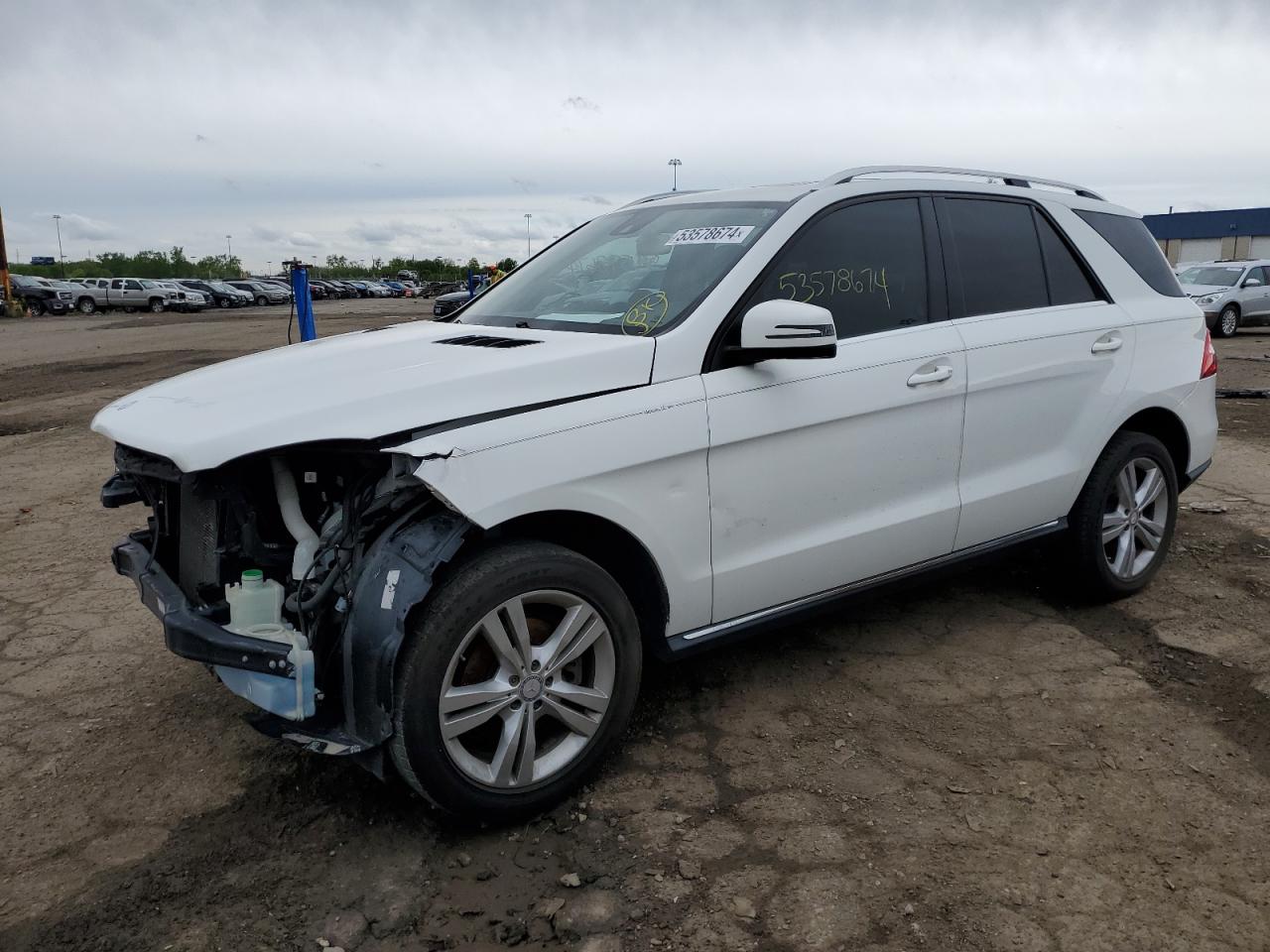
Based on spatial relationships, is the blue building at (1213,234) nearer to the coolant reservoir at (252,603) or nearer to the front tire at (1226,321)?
the front tire at (1226,321)

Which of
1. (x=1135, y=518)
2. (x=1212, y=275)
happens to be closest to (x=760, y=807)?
(x=1135, y=518)

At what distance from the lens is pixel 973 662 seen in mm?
4070

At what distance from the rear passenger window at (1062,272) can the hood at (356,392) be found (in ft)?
6.88

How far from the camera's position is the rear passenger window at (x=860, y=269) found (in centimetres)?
347

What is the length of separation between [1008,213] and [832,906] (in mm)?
2908

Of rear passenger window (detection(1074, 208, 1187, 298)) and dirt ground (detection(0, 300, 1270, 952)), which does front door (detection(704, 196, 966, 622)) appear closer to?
dirt ground (detection(0, 300, 1270, 952))

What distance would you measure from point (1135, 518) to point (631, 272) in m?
2.59

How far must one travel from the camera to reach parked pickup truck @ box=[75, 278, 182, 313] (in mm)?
41969

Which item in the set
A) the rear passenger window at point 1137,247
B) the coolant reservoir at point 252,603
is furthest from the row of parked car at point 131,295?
the coolant reservoir at point 252,603

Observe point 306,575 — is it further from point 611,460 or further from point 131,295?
point 131,295

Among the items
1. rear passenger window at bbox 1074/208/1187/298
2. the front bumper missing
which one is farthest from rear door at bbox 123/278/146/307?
the front bumper missing

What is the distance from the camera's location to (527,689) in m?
2.87

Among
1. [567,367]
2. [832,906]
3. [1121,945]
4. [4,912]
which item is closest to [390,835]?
[4,912]

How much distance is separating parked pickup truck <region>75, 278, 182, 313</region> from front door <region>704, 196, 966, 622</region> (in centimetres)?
4469
